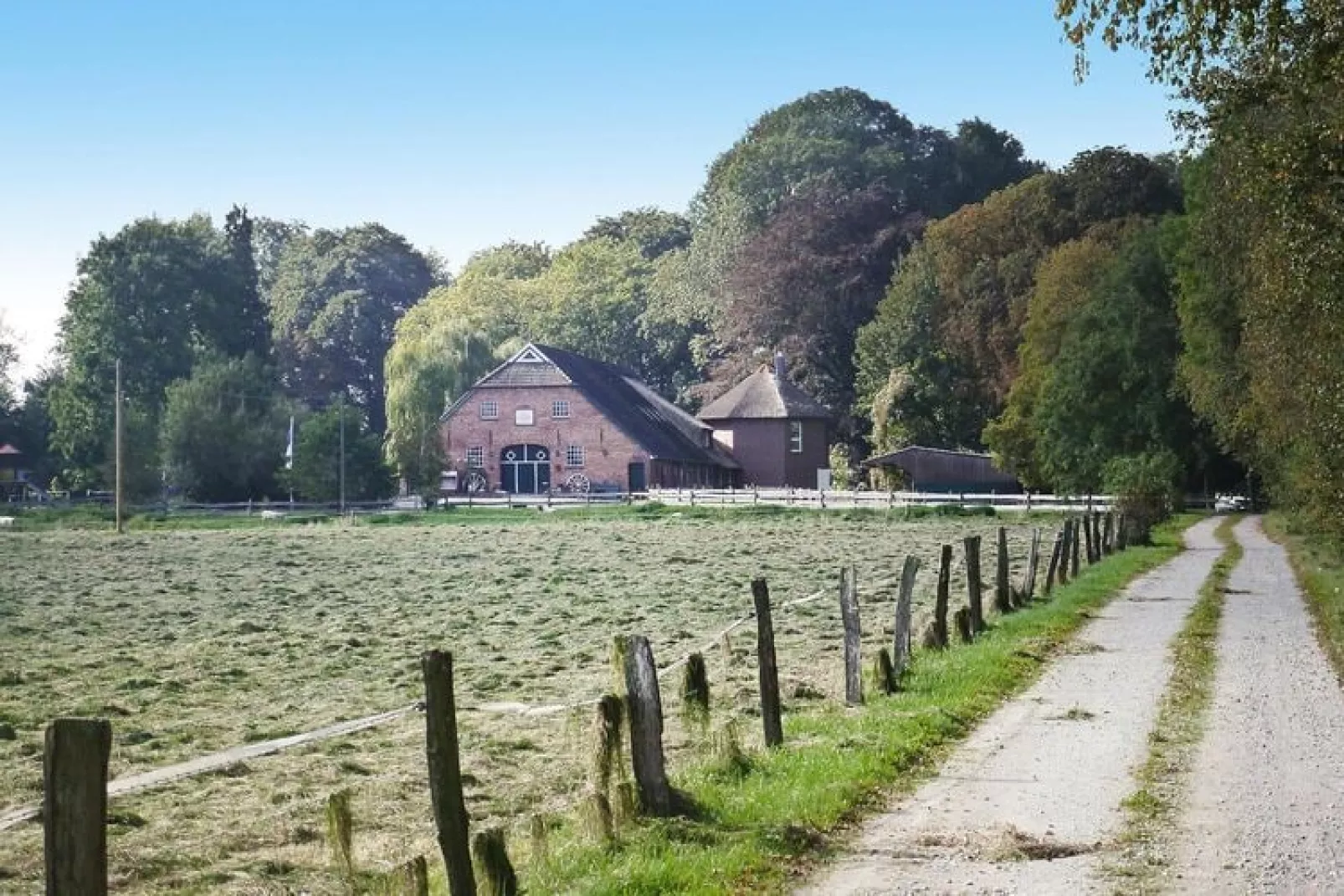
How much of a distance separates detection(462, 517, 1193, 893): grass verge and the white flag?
2422 inches

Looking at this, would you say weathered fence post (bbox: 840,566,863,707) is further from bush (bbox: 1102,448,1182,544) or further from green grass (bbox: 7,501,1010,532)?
A: green grass (bbox: 7,501,1010,532)

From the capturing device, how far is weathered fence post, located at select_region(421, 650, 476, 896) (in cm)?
831

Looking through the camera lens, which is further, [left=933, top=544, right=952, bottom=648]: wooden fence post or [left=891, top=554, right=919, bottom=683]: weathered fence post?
[left=933, top=544, right=952, bottom=648]: wooden fence post

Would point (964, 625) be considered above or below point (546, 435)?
below

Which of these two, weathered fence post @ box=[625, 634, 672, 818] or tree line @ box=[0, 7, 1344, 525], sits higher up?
A: tree line @ box=[0, 7, 1344, 525]

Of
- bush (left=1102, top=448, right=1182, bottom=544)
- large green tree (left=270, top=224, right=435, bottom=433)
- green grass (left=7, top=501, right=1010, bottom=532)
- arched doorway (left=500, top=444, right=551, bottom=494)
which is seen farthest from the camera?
large green tree (left=270, top=224, right=435, bottom=433)

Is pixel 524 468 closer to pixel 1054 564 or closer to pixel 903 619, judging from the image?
pixel 1054 564

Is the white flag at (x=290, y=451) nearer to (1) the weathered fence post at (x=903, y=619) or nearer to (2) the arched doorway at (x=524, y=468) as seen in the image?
(2) the arched doorway at (x=524, y=468)

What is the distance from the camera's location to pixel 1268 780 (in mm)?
11805

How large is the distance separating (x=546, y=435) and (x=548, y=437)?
114 millimetres

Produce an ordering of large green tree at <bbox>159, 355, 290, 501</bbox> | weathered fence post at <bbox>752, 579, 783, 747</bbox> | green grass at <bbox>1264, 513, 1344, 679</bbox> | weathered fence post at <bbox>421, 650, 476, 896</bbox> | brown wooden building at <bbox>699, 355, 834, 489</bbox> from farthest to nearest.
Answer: brown wooden building at <bbox>699, 355, 834, 489</bbox>
large green tree at <bbox>159, 355, 290, 501</bbox>
green grass at <bbox>1264, 513, 1344, 679</bbox>
weathered fence post at <bbox>752, 579, 783, 747</bbox>
weathered fence post at <bbox>421, 650, 476, 896</bbox>

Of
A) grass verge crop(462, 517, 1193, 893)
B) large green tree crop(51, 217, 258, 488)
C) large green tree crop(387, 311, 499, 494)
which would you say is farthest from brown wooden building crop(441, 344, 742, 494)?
grass verge crop(462, 517, 1193, 893)

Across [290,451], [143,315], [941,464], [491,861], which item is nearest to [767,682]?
[491,861]

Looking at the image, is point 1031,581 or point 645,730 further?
point 1031,581
